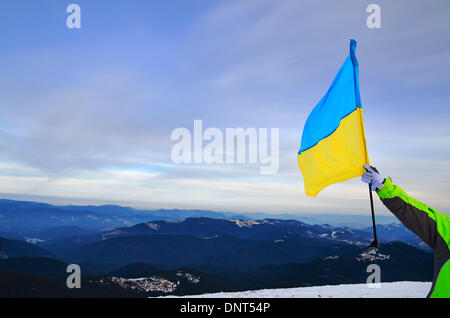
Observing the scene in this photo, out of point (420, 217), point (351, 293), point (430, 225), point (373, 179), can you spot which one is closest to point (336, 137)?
point (373, 179)

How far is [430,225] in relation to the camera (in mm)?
4879

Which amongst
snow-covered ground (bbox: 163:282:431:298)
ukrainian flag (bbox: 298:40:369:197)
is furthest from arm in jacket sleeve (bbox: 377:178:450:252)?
snow-covered ground (bbox: 163:282:431:298)

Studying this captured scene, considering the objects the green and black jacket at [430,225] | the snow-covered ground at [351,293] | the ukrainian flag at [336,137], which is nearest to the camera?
the green and black jacket at [430,225]

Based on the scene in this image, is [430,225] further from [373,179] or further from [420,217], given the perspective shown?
[373,179]

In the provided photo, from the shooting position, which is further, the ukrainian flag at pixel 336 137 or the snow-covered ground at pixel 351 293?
the snow-covered ground at pixel 351 293

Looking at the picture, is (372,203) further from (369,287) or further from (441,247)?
(369,287)

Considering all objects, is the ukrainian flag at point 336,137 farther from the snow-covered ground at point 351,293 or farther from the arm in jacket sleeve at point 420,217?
the snow-covered ground at point 351,293

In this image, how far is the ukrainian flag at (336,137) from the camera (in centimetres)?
787

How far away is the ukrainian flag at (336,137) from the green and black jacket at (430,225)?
2181 millimetres

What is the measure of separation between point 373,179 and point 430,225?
127 centimetres

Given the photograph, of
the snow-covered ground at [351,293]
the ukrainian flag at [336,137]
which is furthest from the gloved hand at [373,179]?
the snow-covered ground at [351,293]
